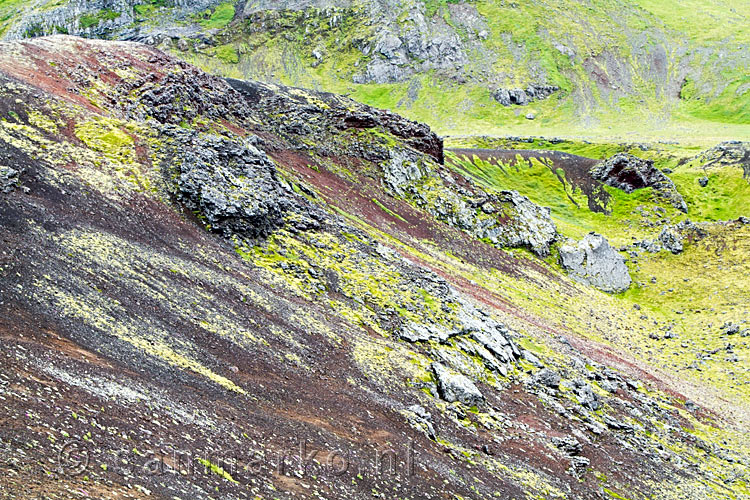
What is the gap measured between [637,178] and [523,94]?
329 ft

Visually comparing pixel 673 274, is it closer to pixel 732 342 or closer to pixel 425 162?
pixel 732 342

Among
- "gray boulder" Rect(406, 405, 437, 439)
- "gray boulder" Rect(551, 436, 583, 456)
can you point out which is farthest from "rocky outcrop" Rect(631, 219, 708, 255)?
"gray boulder" Rect(406, 405, 437, 439)

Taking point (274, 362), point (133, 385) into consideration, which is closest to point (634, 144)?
point (274, 362)

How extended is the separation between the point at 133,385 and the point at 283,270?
17.8 meters

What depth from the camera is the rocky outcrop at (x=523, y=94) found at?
188 meters

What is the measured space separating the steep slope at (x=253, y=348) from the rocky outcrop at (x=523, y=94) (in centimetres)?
14518

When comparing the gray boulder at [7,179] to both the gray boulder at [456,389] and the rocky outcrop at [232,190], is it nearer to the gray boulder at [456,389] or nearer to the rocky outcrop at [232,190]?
the rocky outcrop at [232,190]

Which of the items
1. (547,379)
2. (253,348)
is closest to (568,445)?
(547,379)

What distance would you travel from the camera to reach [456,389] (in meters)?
30.0

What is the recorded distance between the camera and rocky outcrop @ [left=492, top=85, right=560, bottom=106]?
188 m

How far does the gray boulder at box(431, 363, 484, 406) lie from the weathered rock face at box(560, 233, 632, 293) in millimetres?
42618

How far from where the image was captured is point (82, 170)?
3466cm

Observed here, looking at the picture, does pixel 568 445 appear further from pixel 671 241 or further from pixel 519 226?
pixel 671 241

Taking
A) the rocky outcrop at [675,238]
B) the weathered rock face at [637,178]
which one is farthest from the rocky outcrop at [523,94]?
the rocky outcrop at [675,238]
